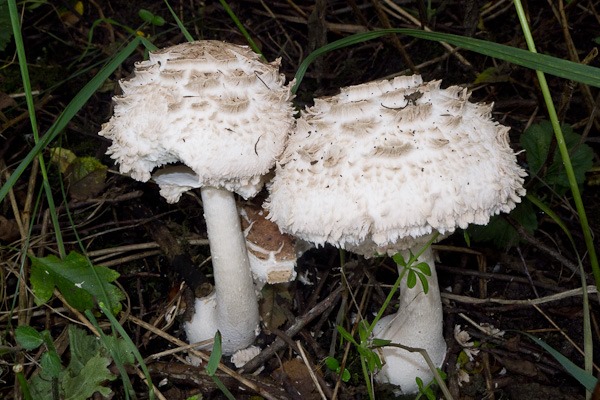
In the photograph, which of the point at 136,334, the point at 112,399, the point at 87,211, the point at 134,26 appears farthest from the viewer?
the point at 134,26

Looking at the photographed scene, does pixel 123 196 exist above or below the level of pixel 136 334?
above

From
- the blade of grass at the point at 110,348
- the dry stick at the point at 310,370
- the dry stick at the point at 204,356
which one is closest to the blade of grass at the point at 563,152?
the dry stick at the point at 310,370

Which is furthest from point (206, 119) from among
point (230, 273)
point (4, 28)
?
point (4, 28)

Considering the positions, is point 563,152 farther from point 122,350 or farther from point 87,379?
point 87,379

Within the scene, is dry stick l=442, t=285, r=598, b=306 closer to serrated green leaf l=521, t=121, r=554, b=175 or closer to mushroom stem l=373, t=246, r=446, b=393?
mushroom stem l=373, t=246, r=446, b=393

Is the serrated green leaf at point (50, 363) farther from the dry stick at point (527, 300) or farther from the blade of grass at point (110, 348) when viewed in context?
the dry stick at point (527, 300)

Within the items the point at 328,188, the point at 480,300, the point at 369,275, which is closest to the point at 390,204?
the point at 328,188

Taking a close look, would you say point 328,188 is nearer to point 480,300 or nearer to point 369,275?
point 369,275

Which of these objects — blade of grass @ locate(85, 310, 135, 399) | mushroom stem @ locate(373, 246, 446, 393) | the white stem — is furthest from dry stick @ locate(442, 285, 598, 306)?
blade of grass @ locate(85, 310, 135, 399)
